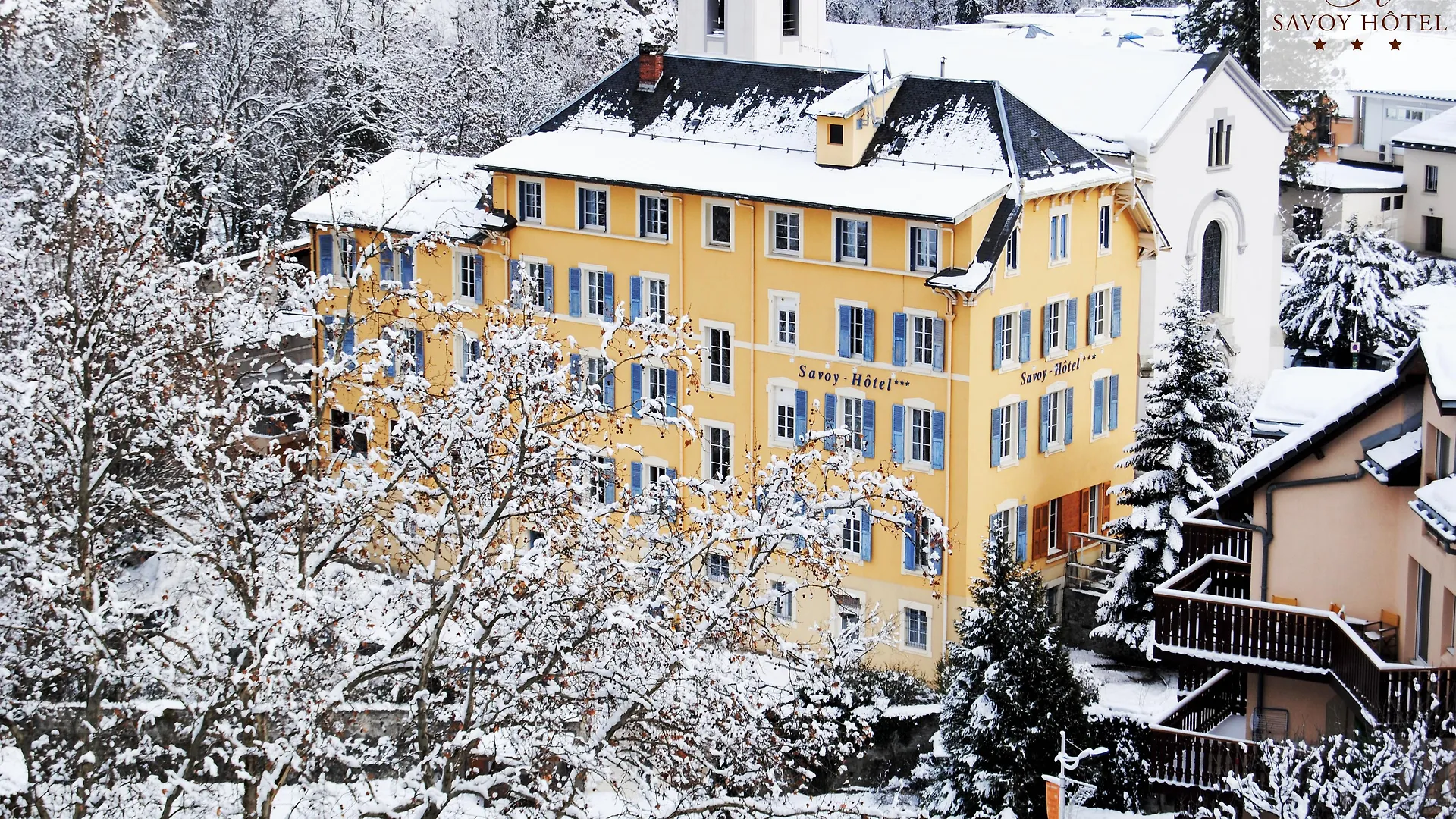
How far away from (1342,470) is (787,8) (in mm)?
34951

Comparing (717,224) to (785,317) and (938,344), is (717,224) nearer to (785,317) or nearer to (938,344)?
(785,317)

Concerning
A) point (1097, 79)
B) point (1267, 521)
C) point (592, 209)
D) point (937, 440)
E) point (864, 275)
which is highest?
point (1097, 79)

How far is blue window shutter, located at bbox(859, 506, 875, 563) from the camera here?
4741cm

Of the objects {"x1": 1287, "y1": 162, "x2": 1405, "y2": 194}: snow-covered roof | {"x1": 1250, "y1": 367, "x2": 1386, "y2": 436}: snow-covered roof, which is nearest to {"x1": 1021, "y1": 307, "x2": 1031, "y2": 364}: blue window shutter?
{"x1": 1250, "y1": 367, "x2": 1386, "y2": 436}: snow-covered roof

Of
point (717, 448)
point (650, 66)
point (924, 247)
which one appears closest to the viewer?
point (924, 247)

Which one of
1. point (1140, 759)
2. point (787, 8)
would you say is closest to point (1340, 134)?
point (787, 8)

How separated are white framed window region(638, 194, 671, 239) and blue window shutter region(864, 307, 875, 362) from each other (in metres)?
5.71

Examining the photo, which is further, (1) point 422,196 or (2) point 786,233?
(1) point 422,196

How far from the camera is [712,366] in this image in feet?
164

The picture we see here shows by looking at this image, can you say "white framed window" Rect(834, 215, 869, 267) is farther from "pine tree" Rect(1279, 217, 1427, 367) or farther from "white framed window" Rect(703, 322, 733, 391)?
"pine tree" Rect(1279, 217, 1427, 367)

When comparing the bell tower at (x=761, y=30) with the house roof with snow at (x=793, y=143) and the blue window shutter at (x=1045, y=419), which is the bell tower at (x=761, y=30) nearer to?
the house roof with snow at (x=793, y=143)

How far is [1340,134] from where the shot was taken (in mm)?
92812

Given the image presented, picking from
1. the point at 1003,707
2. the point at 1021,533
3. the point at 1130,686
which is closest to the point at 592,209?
the point at 1021,533

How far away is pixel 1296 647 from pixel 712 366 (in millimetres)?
22387
